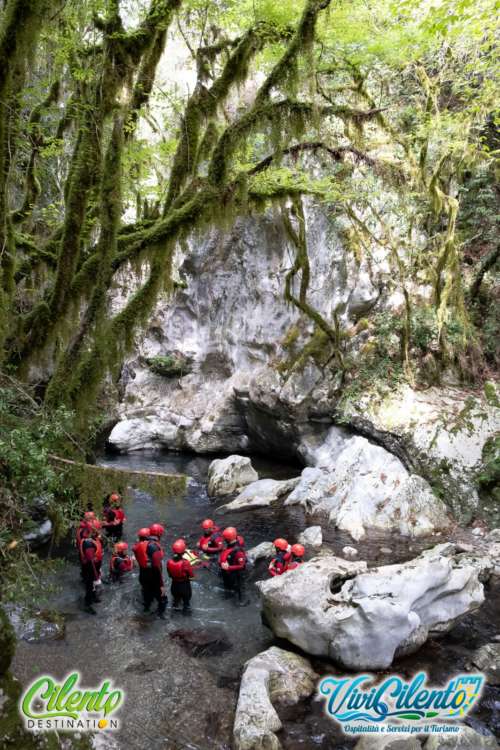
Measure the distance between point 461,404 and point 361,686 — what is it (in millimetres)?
8940

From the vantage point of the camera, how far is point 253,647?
7.47 meters

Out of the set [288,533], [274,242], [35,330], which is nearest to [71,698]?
[35,330]

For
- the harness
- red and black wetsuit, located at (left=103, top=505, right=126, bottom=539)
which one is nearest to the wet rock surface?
the harness

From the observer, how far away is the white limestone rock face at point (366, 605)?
6.82 metres

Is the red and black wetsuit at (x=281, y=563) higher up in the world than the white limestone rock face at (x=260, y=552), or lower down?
higher up

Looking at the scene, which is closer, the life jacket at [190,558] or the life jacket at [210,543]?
the life jacket at [190,558]

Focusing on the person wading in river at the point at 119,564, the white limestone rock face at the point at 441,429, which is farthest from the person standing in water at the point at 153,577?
the white limestone rock face at the point at 441,429

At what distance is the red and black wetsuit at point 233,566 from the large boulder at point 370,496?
3.72m

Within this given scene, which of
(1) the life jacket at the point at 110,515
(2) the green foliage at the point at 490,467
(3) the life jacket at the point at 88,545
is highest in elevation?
(2) the green foliage at the point at 490,467

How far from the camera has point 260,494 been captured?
47.6 ft

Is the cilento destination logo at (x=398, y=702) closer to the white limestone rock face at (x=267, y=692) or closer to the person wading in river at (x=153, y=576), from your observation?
the white limestone rock face at (x=267, y=692)

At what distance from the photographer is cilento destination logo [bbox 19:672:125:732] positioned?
14.7 ft

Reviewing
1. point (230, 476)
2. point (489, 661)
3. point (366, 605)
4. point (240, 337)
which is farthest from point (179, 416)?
point (489, 661)

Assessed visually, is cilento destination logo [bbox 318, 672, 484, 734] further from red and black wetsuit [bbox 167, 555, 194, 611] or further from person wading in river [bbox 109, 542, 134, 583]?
person wading in river [bbox 109, 542, 134, 583]
